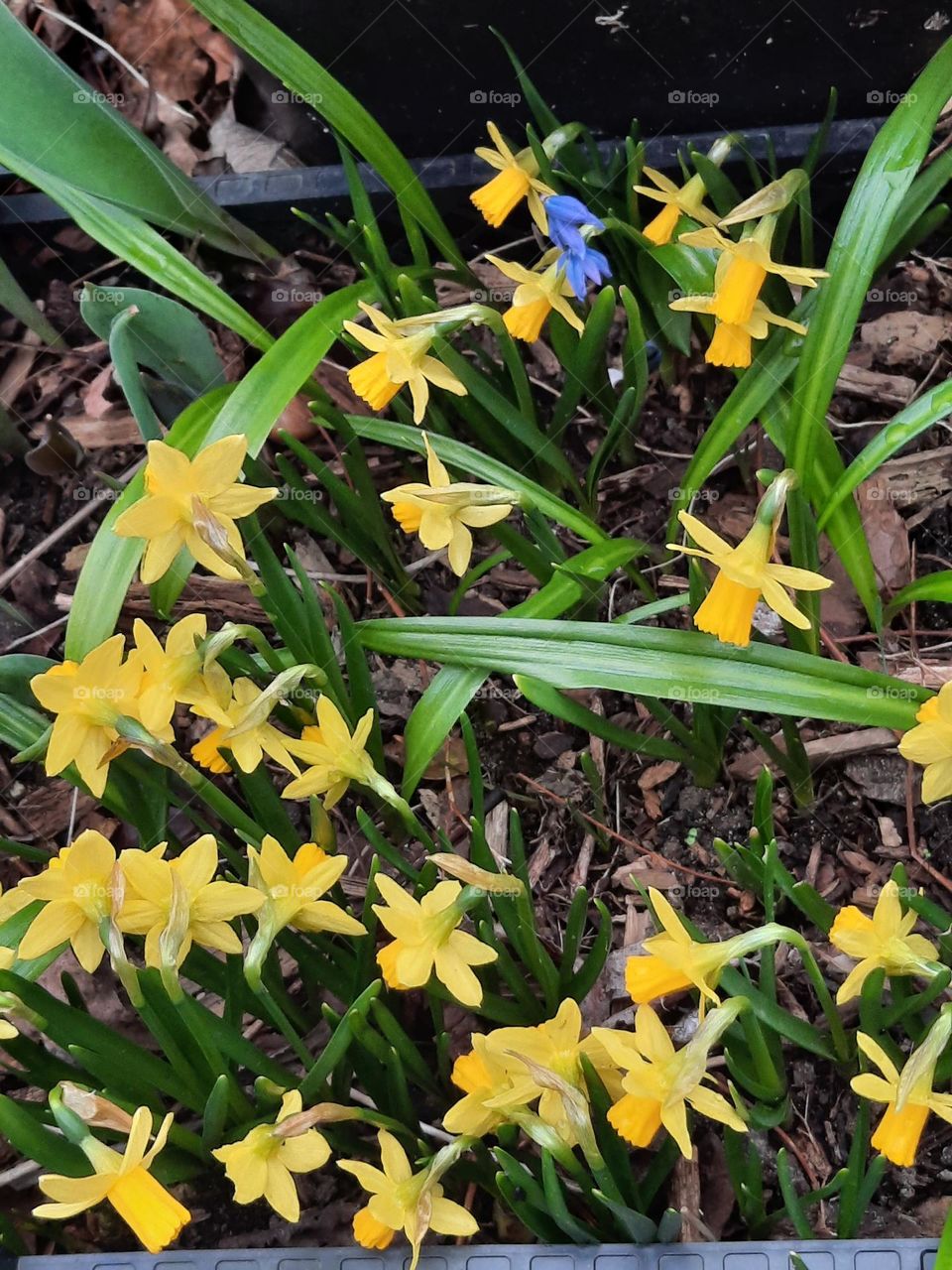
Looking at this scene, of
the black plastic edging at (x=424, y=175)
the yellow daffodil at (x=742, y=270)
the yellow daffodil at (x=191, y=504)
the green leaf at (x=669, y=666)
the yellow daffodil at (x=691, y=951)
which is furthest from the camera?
the black plastic edging at (x=424, y=175)

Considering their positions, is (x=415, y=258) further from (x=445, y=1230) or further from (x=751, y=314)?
(x=445, y=1230)

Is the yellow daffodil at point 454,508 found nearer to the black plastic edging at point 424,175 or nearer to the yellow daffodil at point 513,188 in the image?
the yellow daffodil at point 513,188

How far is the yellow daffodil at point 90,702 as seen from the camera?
1.21m

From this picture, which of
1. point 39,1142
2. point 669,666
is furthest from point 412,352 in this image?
point 39,1142

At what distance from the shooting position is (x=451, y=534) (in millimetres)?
1410

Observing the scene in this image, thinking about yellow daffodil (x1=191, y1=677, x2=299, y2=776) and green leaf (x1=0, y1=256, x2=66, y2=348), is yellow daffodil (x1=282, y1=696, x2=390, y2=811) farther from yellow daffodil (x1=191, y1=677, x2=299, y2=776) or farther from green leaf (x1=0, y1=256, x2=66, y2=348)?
green leaf (x1=0, y1=256, x2=66, y2=348)

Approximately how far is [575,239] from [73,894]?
1077 mm

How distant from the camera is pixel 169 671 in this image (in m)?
1.27

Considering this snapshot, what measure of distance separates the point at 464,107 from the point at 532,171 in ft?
1.77

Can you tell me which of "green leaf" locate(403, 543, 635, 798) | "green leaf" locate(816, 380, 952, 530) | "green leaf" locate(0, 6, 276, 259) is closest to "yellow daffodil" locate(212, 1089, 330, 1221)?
"green leaf" locate(403, 543, 635, 798)

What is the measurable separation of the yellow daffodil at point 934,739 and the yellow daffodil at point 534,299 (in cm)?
71

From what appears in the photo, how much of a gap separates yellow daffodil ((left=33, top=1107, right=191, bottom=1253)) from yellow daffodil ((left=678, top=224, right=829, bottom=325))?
46.5 inches

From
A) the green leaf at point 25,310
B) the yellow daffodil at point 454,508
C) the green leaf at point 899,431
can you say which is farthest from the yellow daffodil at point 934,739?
the green leaf at point 25,310

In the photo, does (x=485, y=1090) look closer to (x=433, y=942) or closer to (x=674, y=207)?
(x=433, y=942)
